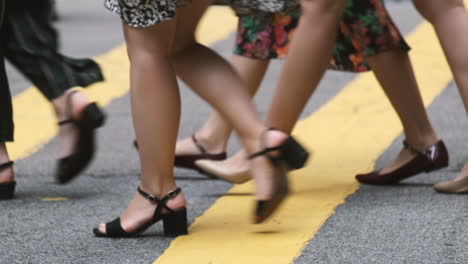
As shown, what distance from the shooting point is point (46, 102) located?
21.1ft

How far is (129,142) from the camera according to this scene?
533 centimetres

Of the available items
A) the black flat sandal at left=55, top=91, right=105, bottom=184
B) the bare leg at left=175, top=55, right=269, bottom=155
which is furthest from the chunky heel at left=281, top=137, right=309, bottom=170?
the bare leg at left=175, top=55, right=269, bottom=155

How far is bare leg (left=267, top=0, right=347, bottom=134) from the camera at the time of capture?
3.72 meters

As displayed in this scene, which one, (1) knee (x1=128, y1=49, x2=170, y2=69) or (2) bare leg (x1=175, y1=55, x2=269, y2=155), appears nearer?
(1) knee (x1=128, y1=49, x2=170, y2=69)

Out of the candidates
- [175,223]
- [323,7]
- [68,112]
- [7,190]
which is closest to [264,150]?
[175,223]

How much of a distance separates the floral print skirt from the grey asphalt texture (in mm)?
461

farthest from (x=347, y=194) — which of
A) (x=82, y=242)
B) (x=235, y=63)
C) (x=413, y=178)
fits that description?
(x=82, y=242)

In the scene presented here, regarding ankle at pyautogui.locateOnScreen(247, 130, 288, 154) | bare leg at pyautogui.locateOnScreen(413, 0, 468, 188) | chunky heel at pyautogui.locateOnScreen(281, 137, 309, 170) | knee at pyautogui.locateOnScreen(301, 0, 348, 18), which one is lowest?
chunky heel at pyautogui.locateOnScreen(281, 137, 309, 170)

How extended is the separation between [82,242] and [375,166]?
1.43 metres

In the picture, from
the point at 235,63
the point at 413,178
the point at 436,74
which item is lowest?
the point at 436,74

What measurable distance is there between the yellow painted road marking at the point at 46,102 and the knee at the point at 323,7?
69.4 inches

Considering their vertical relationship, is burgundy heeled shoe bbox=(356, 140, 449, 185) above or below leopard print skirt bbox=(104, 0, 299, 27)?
below

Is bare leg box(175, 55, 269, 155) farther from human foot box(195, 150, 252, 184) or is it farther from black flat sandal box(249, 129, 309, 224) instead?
black flat sandal box(249, 129, 309, 224)

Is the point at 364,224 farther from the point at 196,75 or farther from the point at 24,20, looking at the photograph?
the point at 24,20
